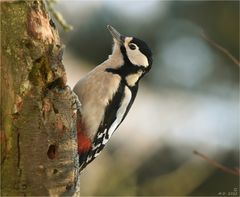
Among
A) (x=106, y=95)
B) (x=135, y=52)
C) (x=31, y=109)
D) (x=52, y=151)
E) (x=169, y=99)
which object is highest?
(x=31, y=109)

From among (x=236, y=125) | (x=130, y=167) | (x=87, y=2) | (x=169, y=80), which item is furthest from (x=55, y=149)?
(x=169, y=80)

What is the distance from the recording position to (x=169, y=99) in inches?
355

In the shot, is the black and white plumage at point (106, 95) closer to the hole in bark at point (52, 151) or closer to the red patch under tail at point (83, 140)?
the red patch under tail at point (83, 140)

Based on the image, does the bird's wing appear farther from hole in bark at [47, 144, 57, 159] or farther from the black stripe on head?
hole in bark at [47, 144, 57, 159]

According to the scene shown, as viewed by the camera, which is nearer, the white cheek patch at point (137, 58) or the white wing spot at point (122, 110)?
the white wing spot at point (122, 110)

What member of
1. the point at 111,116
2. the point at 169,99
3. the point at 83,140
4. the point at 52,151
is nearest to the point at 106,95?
the point at 111,116

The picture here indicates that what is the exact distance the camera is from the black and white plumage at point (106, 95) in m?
4.04

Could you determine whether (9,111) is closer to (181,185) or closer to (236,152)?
(181,185)

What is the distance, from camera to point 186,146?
8.30m

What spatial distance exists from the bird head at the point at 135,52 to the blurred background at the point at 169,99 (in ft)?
6.65

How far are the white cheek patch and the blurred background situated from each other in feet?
6.71

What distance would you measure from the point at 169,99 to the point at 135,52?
4.73 m

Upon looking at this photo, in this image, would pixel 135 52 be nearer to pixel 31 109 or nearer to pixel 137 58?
pixel 137 58

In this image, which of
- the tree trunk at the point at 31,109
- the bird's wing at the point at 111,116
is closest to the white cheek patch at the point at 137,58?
the bird's wing at the point at 111,116
